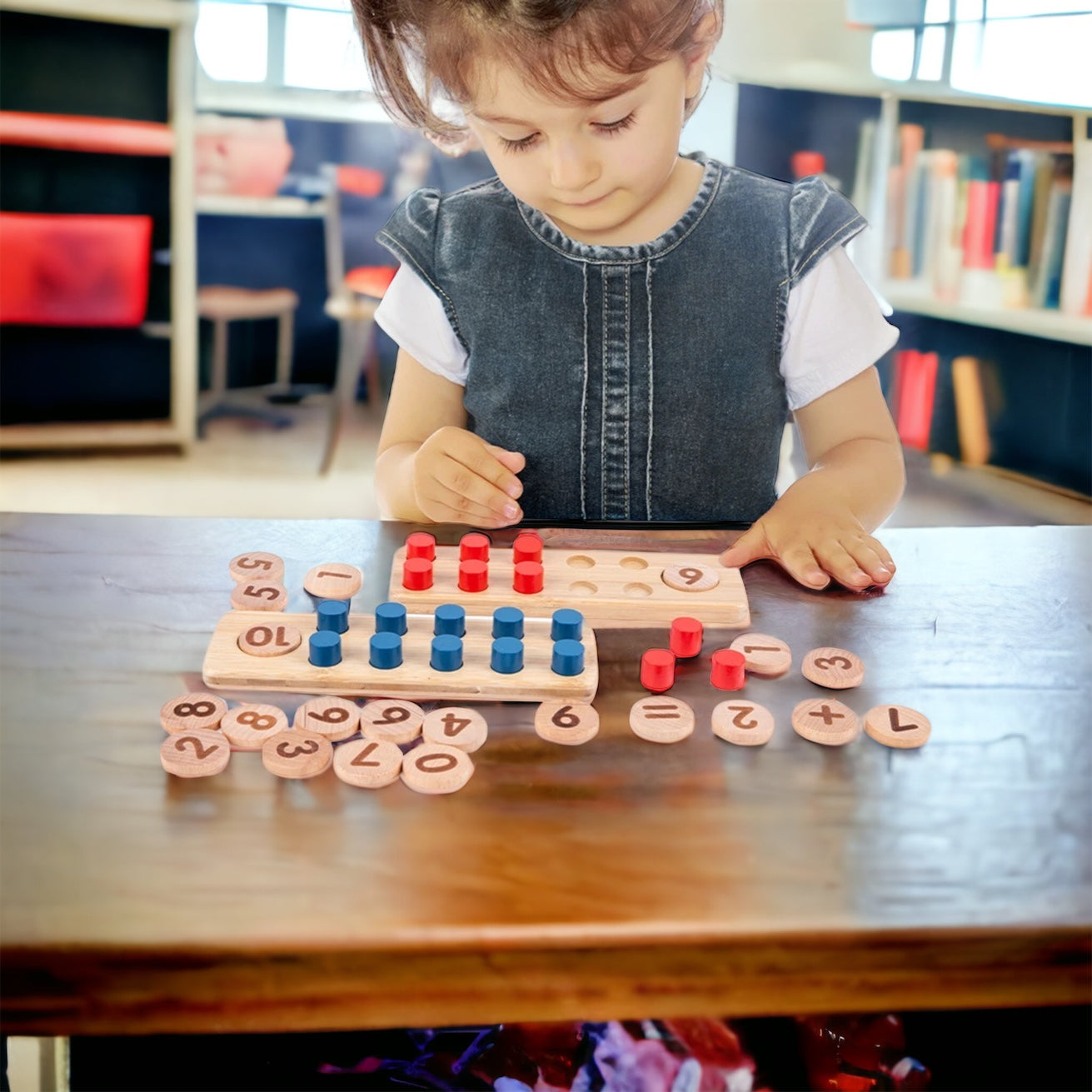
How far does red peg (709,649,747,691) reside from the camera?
2.19 feet

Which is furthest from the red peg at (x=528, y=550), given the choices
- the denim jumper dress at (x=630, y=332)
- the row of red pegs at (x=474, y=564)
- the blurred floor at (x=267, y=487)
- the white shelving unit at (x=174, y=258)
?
the white shelving unit at (x=174, y=258)

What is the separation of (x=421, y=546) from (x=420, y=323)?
15.8 inches

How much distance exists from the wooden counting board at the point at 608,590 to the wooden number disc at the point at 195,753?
→ 0.64 feet

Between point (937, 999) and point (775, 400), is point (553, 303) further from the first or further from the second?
point (937, 999)

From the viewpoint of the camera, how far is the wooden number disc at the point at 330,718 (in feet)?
2.02

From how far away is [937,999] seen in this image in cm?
48

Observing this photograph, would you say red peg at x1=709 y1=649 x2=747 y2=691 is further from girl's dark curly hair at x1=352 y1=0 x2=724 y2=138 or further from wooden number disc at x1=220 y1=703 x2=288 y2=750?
girl's dark curly hair at x1=352 y1=0 x2=724 y2=138

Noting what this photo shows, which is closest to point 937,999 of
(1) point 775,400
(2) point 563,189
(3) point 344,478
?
(2) point 563,189

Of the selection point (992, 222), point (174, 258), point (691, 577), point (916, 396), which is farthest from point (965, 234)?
point (691, 577)

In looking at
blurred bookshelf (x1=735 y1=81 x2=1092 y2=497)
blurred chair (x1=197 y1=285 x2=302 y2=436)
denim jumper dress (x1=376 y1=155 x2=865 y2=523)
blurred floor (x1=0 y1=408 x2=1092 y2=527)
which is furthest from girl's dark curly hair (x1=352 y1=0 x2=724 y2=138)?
blurred chair (x1=197 y1=285 x2=302 y2=436)

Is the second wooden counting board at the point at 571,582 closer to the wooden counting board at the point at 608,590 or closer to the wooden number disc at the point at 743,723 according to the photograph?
the wooden counting board at the point at 608,590

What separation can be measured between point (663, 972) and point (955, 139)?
2.85 m

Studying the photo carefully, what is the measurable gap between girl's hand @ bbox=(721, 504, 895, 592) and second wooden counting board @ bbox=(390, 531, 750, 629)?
0.04 m

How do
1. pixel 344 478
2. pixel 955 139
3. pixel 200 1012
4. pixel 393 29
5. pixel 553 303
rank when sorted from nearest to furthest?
pixel 200 1012 < pixel 393 29 < pixel 553 303 < pixel 955 139 < pixel 344 478
